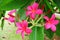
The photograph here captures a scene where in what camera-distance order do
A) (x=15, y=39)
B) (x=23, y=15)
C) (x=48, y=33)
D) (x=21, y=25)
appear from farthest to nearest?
(x=15, y=39) < (x=48, y=33) < (x=23, y=15) < (x=21, y=25)

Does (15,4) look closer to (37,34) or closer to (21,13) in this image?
(21,13)

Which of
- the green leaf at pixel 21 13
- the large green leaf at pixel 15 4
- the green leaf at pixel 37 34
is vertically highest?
the large green leaf at pixel 15 4

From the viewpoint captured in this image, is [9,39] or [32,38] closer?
[32,38]

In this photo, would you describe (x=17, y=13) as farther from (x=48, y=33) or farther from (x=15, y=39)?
(x=15, y=39)

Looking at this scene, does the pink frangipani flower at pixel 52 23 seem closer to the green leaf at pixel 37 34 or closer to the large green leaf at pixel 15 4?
the green leaf at pixel 37 34

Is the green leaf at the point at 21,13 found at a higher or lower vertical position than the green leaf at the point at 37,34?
higher

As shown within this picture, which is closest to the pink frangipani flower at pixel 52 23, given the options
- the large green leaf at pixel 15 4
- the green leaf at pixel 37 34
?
the green leaf at pixel 37 34

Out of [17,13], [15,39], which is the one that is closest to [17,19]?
[17,13]

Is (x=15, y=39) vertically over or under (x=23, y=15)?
under

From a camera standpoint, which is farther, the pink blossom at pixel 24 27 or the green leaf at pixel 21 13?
the green leaf at pixel 21 13

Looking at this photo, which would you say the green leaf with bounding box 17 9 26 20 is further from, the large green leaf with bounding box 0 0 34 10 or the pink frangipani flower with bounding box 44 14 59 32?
the pink frangipani flower with bounding box 44 14 59 32

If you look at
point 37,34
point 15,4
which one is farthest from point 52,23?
point 15,4
